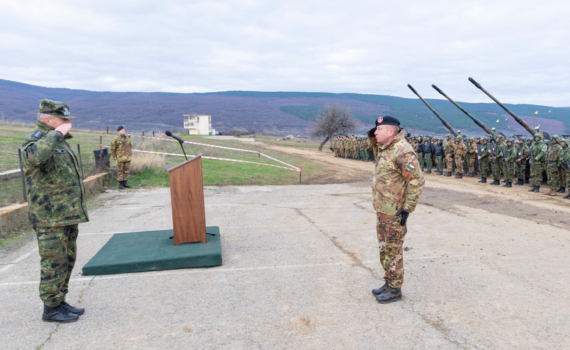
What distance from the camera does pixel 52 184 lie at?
10.9 ft

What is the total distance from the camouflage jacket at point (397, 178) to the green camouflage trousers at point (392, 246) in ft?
0.33

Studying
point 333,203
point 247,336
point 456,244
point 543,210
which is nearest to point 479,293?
point 456,244

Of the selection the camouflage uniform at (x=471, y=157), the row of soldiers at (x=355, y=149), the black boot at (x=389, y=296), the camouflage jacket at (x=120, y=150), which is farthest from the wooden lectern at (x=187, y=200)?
the row of soldiers at (x=355, y=149)

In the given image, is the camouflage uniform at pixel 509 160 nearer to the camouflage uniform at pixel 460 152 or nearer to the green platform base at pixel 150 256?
the camouflage uniform at pixel 460 152

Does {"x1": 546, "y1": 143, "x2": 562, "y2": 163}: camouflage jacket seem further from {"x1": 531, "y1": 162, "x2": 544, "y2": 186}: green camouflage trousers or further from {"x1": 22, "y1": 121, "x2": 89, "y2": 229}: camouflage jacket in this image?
{"x1": 22, "y1": 121, "x2": 89, "y2": 229}: camouflage jacket

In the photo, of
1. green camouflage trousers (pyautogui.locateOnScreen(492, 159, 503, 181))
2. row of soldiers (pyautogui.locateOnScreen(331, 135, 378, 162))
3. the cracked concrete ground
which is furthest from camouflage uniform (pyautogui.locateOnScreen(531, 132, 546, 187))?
row of soldiers (pyautogui.locateOnScreen(331, 135, 378, 162))

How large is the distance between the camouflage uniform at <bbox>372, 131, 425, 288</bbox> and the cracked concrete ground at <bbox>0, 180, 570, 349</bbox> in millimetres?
419

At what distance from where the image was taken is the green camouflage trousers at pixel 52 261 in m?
3.30

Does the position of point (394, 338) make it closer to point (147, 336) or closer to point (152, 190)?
point (147, 336)

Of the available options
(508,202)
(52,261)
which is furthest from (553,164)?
(52,261)

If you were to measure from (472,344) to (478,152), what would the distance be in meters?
15.9

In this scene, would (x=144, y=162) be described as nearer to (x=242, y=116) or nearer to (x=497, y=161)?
(x=497, y=161)

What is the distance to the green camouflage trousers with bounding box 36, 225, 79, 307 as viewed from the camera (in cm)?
330

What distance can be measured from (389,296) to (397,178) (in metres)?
1.23
